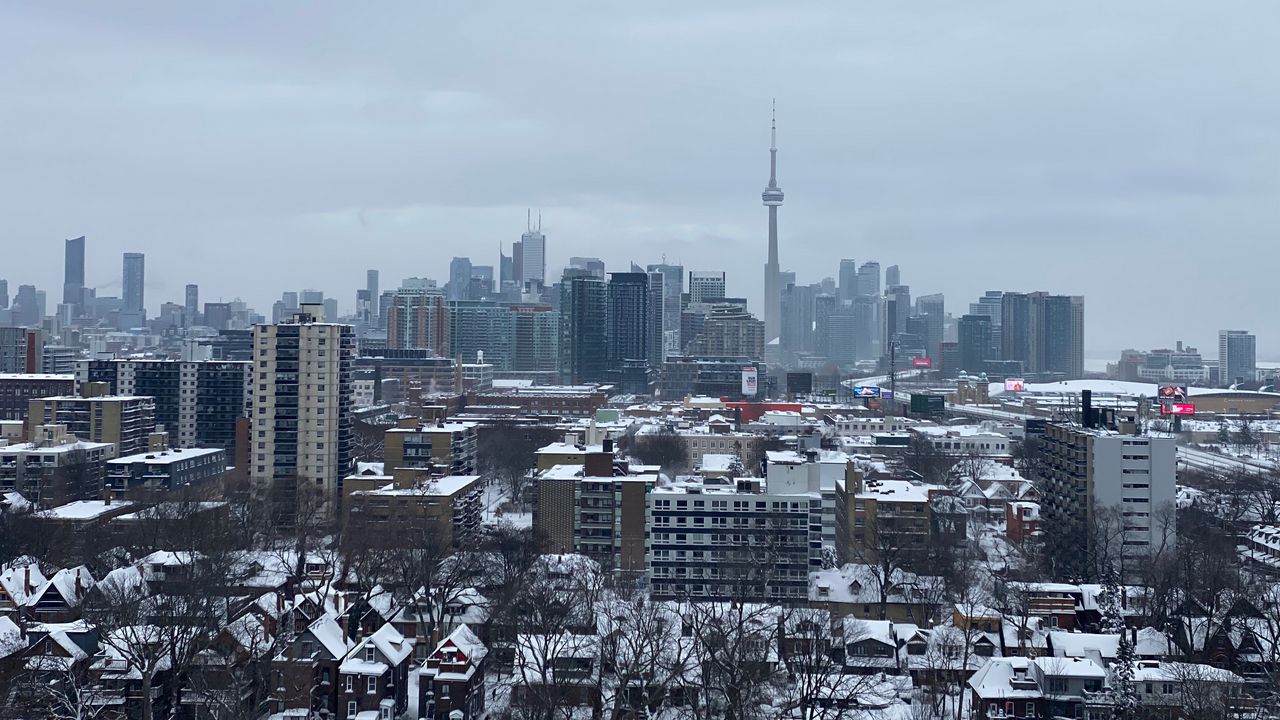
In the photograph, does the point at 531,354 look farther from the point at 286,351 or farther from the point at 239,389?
the point at 286,351

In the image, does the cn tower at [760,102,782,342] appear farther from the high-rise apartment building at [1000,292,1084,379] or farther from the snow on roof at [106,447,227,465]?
the snow on roof at [106,447,227,465]

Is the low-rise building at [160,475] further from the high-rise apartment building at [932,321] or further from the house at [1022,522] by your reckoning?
the high-rise apartment building at [932,321]

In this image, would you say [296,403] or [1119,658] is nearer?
[1119,658]

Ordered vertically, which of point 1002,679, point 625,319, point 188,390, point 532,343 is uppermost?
point 625,319

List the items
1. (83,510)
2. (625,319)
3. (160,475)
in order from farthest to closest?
1. (625,319)
2. (160,475)
3. (83,510)

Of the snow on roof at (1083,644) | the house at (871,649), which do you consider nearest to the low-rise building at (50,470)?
the house at (871,649)

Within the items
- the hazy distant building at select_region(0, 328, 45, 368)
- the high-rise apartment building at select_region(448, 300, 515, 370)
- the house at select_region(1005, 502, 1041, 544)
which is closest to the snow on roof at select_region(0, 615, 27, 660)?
the house at select_region(1005, 502, 1041, 544)

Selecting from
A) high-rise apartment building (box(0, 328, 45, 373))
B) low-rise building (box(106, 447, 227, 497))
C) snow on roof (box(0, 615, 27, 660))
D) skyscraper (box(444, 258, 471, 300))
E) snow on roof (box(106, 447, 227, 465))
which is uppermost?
skyscraper (box(444, 258, 471, 300))

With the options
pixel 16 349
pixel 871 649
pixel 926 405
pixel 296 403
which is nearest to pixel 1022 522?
pixel 871 649

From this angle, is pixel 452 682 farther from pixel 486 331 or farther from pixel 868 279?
pixel 868 279
